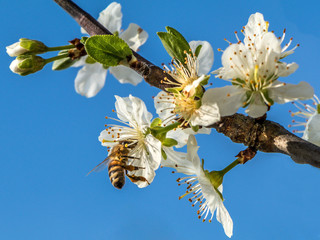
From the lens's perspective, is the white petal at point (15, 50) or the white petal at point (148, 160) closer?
the white petal at point (148, 160)

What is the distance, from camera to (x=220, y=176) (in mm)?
1636

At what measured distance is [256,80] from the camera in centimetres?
146

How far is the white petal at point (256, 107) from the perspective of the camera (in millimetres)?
1439

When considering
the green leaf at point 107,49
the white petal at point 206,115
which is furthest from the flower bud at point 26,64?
the white petal at point 206,115

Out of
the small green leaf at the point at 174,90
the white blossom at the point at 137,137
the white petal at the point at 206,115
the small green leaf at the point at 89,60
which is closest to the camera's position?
the white petal at the point at 206,115

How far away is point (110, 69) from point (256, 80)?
1264 mm

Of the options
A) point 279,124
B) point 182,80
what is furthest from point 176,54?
point 279,124

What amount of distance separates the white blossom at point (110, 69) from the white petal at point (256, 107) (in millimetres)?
1188

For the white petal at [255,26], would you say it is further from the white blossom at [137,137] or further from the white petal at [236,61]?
the white blossom at [137,137]

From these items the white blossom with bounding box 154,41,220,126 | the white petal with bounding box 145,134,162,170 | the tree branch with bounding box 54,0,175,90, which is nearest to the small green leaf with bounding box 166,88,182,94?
the white blossom with bounding box 154,41,220,126

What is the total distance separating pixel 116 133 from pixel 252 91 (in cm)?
70

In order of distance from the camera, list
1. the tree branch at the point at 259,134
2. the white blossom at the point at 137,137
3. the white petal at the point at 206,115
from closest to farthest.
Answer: the tree branch at the point at 259,134 < the white petal at the point at 206,115 < the white blossom at the point at 137,137

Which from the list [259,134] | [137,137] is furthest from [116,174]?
[259,134]

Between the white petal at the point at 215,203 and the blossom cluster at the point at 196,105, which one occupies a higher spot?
the blossom cluster at the point at 196,105
